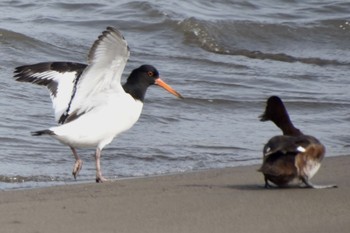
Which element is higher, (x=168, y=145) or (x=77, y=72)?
(x=77, y=72)

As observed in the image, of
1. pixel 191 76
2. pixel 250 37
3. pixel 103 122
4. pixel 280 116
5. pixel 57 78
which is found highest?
pixel 280 116

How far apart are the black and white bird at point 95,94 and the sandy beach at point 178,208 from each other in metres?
0.94

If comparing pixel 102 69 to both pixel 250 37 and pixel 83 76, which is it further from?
pixel 250 37

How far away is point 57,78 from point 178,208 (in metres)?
2.95

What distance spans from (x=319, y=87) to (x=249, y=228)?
7.41 metres

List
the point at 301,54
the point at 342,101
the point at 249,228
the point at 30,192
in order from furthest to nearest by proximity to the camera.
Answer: the point at 301,54
the point at 342,101
the point at 30,192
the point at 249,228

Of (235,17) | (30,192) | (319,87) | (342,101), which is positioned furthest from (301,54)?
(30,192)

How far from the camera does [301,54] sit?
15.9 m

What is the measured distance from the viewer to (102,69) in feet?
26.6

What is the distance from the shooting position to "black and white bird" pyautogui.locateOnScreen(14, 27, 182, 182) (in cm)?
795

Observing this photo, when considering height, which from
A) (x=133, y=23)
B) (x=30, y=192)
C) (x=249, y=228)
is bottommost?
(x=133, y=23)

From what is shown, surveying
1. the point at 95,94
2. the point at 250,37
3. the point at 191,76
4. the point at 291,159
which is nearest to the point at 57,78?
the point at 95,94

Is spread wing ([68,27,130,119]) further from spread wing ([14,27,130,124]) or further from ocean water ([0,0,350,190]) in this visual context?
ocean water ([0,0,350,190])

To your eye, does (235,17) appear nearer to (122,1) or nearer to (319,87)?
(122,1)
